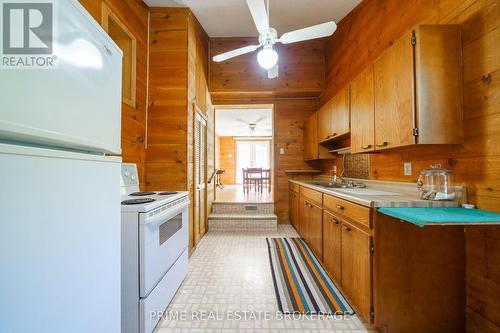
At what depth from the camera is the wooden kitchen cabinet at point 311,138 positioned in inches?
131

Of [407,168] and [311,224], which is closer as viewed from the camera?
[407,168]

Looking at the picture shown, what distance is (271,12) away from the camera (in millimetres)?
2855

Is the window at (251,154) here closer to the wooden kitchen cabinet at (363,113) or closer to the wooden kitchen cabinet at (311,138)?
the wooden kitchen cabinet at (311,138)

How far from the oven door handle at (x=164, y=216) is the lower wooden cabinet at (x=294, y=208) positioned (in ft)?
6.84

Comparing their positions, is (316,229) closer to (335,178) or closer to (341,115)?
(335,178)

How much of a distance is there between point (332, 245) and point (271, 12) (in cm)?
317

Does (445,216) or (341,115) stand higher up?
(341,115)

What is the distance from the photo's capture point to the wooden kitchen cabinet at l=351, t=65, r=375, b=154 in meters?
1.80

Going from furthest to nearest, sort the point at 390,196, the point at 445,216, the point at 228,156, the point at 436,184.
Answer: the point at 228,156, the point at 390,196, the point at 436,184, the point at 445,216

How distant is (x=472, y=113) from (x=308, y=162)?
274 centimetres

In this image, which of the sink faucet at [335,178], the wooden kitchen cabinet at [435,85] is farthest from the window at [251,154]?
the wooden kitchen cabinet at [435,85]

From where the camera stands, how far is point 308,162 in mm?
3971

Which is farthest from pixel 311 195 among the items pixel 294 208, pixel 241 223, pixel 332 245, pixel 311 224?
pixel 241 223

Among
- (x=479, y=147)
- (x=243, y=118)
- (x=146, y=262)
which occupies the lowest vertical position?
(x=146, y=262)
